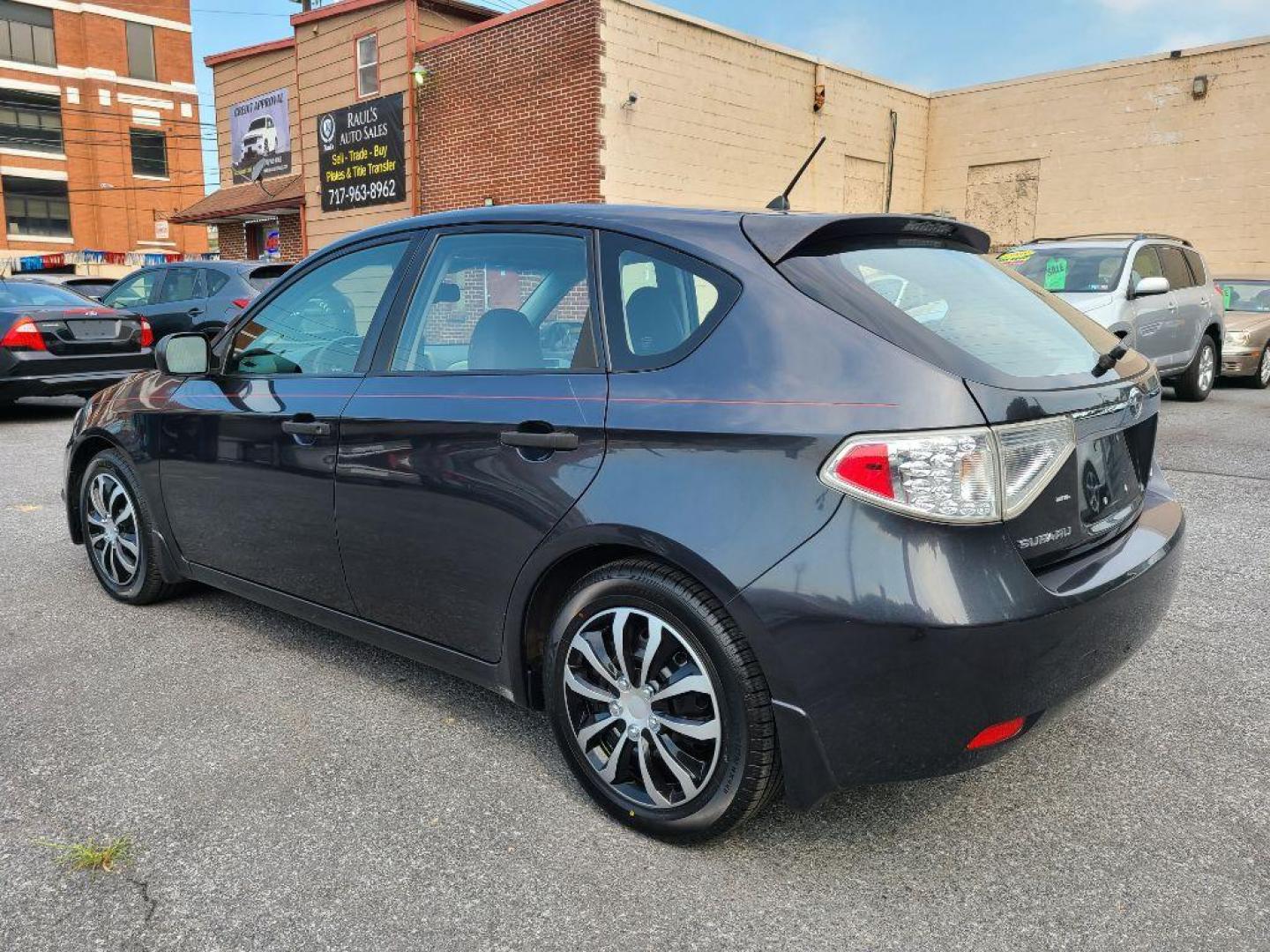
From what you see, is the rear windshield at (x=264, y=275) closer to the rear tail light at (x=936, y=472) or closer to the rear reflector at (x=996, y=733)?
the rear tail light at (x=936, y=472)

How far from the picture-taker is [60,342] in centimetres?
972

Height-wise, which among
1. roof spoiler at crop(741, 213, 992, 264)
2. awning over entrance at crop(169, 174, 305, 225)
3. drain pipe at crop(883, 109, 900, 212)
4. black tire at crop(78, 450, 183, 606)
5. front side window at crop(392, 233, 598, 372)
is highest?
Result: drain pipe at crop(883, 109, 900, 212)

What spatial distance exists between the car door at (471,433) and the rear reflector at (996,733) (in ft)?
3.56

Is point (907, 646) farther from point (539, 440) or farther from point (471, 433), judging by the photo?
point (471, 433)

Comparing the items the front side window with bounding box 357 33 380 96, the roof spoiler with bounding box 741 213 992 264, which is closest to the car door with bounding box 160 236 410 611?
the roof spoiler with bounding box 741 213 992 264

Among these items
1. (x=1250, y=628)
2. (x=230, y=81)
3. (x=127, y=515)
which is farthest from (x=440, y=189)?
(x=1250, y=628)

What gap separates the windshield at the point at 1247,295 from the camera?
14.4m

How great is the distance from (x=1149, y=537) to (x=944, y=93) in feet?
68.5

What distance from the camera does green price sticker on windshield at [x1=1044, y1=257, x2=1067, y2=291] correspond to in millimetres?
10078

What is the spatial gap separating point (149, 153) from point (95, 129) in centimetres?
268

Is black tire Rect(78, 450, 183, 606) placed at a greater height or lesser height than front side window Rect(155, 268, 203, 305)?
lesser

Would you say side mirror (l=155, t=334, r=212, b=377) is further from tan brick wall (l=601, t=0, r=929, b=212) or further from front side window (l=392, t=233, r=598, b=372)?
tan brick wall (l=601, t=0, r=929, b=212)

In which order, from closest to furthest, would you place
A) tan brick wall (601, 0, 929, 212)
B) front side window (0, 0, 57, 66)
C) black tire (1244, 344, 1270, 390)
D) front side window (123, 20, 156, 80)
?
black tire (1244, 344, 1270, 390), tan brick wall (601, 0, 929, 212), front side window (0, 0, 57, 66), front side window (123, 20, 156, 80)

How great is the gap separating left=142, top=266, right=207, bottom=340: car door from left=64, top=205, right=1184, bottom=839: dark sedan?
10246mm
